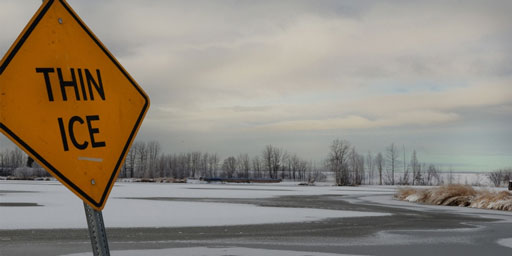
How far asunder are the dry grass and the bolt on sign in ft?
69.8

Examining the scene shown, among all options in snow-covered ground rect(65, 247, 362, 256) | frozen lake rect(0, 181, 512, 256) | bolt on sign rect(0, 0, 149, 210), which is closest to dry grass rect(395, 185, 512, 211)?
frozen lake rect(0, 181, 512, 256)

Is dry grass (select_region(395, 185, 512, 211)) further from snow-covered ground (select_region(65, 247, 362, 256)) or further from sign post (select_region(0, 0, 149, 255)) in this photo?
sign post (select_region(0, 0, 149, 255))

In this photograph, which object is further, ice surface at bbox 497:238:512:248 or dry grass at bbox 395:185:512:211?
dry grass at bbox 395:185:512:211

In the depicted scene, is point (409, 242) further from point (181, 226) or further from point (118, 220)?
point (118, 220)

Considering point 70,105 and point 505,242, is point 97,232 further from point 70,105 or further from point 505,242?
point 505,242

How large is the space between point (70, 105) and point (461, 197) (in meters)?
24.4

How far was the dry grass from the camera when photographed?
71.8ft

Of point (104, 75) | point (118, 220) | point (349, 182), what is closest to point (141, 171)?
point (349, 182)

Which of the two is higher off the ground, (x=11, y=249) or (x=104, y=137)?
(x=104, y=137)

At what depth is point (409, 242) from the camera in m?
10.4

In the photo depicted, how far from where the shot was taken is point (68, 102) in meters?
3.39

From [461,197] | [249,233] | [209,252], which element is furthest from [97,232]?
[461,197]

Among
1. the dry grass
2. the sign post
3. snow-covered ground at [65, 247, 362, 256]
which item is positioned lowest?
the dry grass

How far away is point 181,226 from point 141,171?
125 metres
